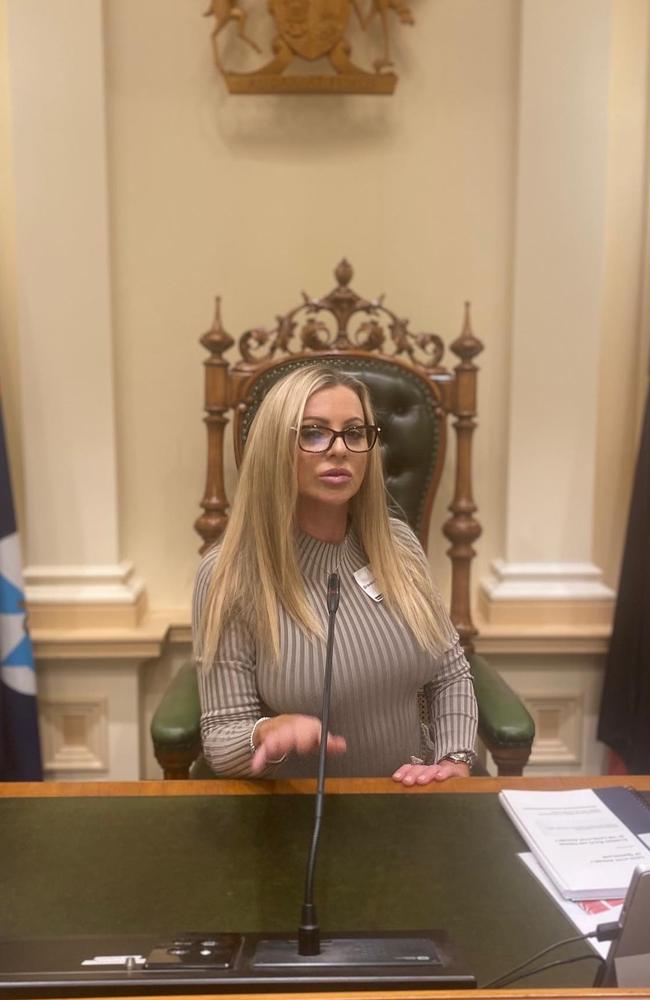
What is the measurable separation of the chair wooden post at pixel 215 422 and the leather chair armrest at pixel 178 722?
606mm

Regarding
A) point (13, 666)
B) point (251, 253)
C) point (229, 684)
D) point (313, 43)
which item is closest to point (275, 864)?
point (229, 684)

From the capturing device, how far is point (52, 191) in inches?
101

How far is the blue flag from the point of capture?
2516 mm

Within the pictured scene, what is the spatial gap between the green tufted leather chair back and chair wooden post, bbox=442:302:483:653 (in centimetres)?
11

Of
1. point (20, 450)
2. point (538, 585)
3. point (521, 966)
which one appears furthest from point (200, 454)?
point (521, 966)

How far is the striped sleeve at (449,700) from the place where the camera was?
1667mm

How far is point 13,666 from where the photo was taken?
2.53 metres

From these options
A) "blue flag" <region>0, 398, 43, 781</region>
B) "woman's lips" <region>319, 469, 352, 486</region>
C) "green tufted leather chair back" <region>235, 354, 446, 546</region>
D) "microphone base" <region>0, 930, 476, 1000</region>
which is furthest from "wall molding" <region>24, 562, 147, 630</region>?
"microphone base" <region>0, 930, 476, 1000</region>

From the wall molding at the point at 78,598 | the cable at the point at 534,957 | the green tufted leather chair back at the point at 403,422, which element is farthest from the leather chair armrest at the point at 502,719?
the wall molding at the point at 78,598

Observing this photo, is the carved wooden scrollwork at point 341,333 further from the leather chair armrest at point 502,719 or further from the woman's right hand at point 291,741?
A: the woman's right hand at point 291,741

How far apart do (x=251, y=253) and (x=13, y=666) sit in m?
1.37

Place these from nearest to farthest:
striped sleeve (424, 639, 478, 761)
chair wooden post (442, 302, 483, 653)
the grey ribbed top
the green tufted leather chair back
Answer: the grey ribbed top, striped sleeve (424, 639, 478, 761), the green tufted leather chair back, chair wooden post (442, 302, 483, 653)

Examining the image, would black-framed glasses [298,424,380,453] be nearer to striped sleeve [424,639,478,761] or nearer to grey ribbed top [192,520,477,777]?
grey ribbed top [192,520,477,777]

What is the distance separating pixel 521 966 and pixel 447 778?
1.63 feet
